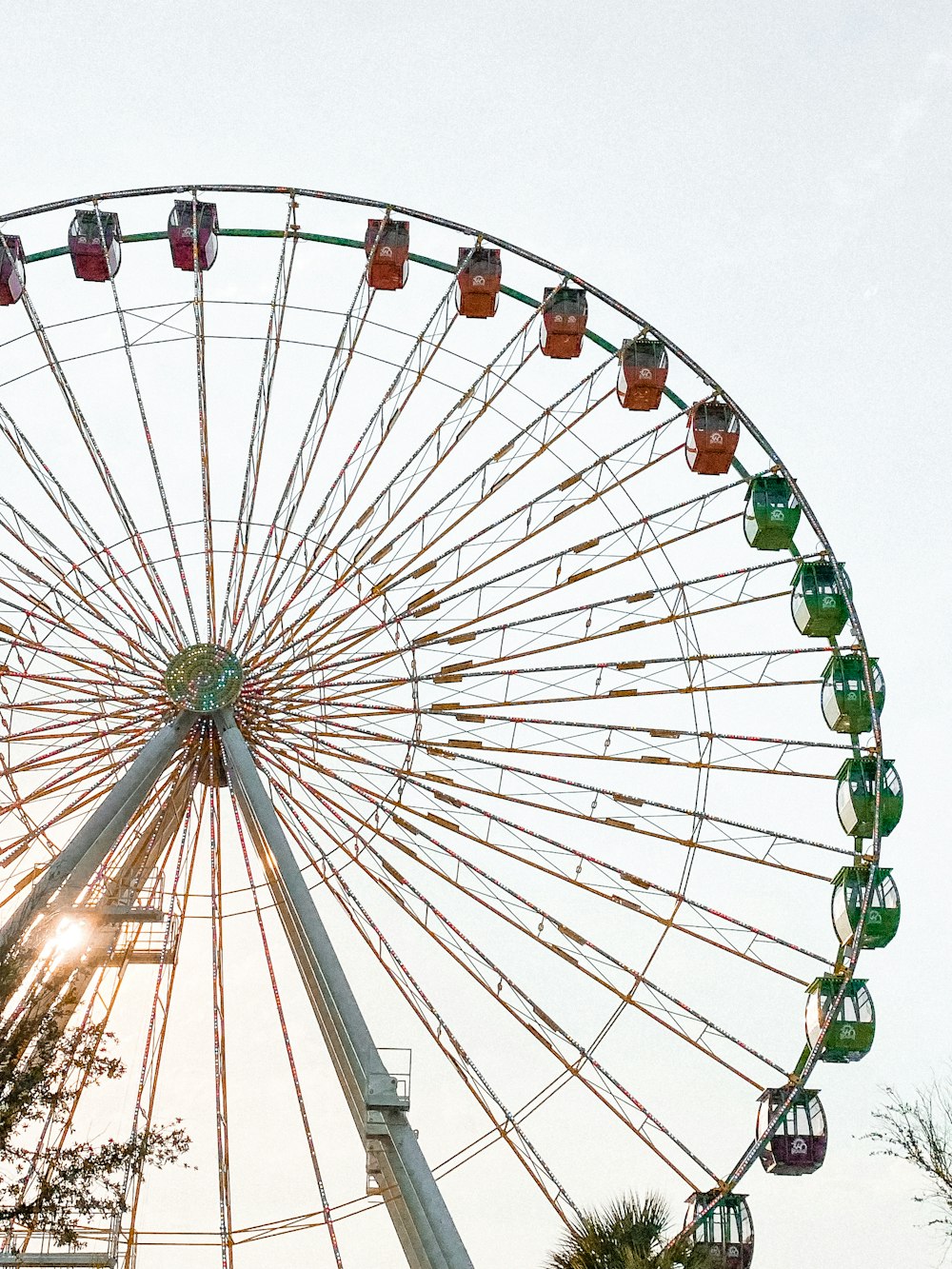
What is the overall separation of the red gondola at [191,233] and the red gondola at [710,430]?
23.5 ft

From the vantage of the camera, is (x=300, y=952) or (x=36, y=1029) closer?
(x=36, y=1029)

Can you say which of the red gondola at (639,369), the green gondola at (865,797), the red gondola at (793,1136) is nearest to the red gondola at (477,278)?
the red gondola at (639,369)

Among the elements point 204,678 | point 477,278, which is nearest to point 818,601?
point 477,278

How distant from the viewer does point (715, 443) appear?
24203 millimetres

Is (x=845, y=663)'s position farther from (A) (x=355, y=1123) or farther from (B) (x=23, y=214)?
(B) (x=23, y=214)

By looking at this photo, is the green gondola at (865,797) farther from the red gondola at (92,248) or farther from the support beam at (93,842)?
the red gondola at (92,248)

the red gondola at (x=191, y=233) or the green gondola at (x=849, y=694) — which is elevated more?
the red gondola at (x=191, y=233)

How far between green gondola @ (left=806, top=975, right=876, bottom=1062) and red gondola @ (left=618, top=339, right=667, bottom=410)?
8.53 meters

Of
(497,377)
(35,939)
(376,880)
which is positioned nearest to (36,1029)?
(35,939)

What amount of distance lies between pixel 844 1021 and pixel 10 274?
14924mm

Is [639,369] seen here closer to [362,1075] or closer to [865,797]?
[865,797]

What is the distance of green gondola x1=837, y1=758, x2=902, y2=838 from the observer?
909 inches

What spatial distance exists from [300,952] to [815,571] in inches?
411

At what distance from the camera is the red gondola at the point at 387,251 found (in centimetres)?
2388
